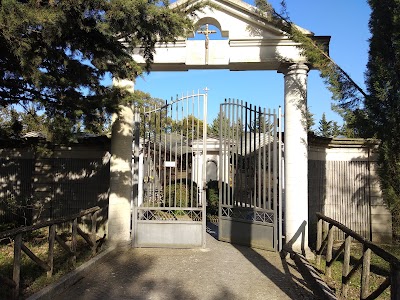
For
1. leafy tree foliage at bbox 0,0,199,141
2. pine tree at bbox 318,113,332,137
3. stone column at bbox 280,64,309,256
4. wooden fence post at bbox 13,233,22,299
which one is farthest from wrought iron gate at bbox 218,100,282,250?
pine tree at bbox 318,113,332,137

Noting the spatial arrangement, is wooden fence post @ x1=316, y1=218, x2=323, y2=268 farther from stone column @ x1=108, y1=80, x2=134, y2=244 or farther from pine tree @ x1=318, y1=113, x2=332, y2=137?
pine tree @ x1=318, y1=113, x2=332, y2=137

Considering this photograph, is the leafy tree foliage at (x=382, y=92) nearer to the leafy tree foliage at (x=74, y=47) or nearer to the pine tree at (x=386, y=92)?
the pine tree at (x=386, y=92)

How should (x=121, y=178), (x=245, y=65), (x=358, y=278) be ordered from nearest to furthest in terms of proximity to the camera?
(x=358, y=278) → (x=121, y=178) → (x=245, y=65)

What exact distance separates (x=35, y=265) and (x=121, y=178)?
229 centimetres

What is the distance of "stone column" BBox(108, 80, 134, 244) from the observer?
768cm

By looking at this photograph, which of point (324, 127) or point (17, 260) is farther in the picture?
point (324, 127)

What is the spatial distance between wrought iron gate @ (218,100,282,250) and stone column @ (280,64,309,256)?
212 mm

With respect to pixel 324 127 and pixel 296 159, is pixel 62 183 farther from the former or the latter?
pixel 324 127

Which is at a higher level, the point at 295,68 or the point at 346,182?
the point at 295,68

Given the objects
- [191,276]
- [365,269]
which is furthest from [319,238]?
[191,276]

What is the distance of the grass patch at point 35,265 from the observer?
5.14 metres

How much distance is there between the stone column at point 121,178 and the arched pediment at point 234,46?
130 cm

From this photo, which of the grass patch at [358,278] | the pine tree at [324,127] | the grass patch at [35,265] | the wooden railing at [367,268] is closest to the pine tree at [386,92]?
the grass patch at [358,278]

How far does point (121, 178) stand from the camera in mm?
7691
